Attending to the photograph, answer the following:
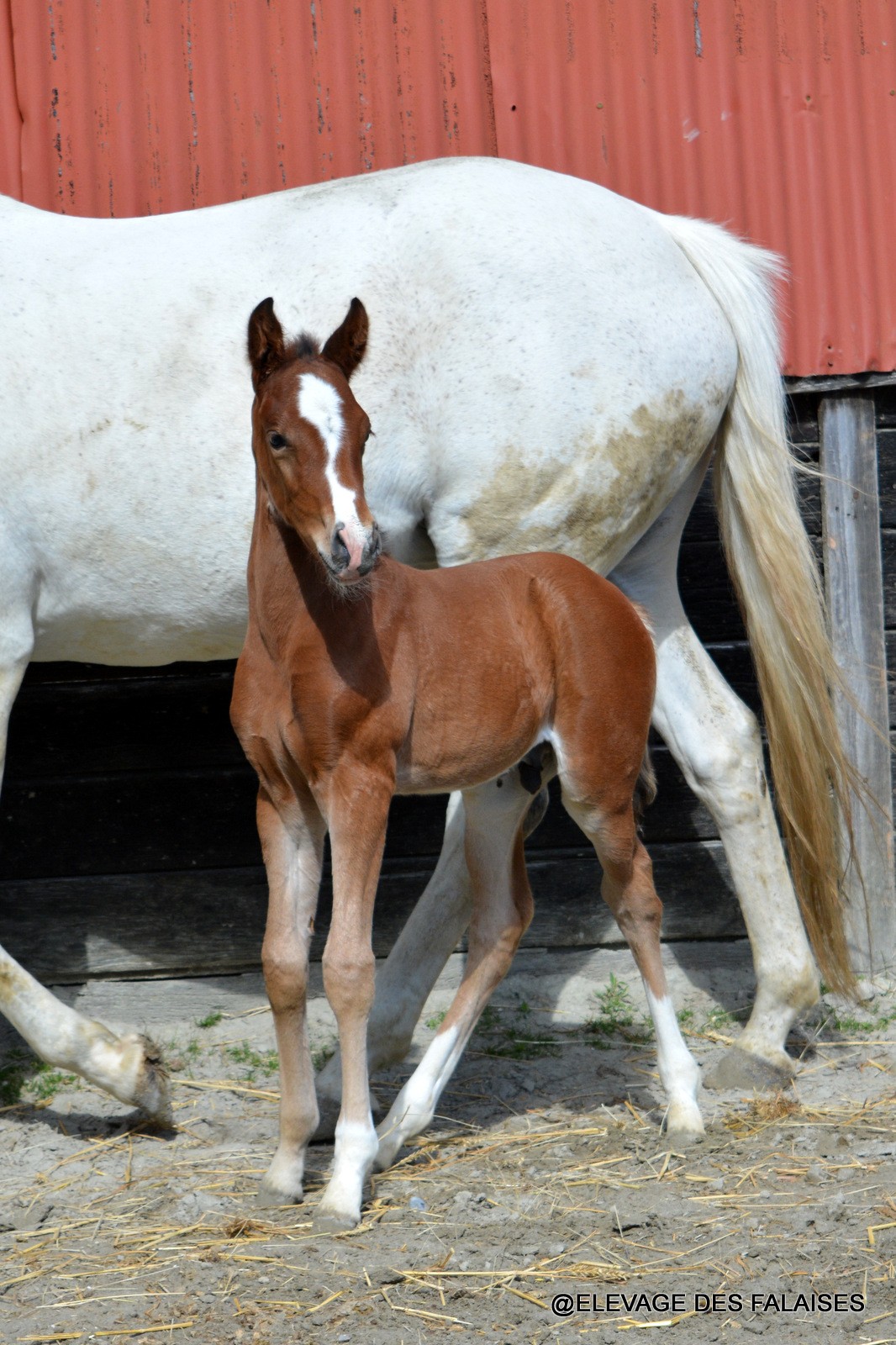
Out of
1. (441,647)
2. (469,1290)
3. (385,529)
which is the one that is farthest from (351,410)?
(469,1290)

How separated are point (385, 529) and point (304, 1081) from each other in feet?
4.48

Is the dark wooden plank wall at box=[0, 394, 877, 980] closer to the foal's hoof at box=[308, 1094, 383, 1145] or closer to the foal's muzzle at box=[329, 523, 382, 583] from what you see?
the foal's hoof at box=[308, 1094, 383, 1145]

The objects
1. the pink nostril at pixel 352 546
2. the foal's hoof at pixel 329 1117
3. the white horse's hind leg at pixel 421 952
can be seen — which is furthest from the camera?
the white horse's hind leg at pixel 421 952

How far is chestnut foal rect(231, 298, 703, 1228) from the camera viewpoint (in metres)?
2.40

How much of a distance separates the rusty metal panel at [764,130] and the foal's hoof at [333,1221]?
2.90 metres

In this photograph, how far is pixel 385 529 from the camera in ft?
10.7

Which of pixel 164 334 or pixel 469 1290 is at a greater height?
pixel 164 334

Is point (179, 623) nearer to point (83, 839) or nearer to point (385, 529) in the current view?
point (385, 529)

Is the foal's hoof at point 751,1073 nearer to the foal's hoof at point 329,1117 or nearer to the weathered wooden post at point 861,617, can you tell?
the weathered wooden post at point 861,617

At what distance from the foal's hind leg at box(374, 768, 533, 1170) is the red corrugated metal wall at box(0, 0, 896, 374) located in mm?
1935

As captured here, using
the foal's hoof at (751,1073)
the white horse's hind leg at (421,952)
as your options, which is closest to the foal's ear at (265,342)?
the white horse's hind leg at (421,952)

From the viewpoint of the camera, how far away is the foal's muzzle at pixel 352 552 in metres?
2.19

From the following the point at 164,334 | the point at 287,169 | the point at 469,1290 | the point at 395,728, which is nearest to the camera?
the point at 469,1290

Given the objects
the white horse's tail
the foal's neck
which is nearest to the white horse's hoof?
the foal's neck
